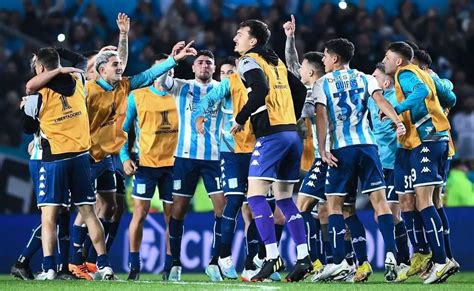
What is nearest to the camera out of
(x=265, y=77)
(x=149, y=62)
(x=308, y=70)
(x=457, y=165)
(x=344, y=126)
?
(x=265, y=77)

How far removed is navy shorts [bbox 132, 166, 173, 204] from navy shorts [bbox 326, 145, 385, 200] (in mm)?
2120

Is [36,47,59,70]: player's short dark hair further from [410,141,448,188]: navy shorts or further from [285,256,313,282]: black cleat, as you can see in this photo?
[410,141,448,188]: navy shorts

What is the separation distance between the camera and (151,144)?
12383mm

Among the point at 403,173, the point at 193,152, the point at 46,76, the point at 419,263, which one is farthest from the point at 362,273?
the point at 46,76

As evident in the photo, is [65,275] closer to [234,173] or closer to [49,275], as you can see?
[49,275]

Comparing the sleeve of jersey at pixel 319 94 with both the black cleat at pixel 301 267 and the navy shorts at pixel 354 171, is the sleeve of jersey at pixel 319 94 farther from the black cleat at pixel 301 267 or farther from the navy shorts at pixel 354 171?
the black cleat at pixel 301 267

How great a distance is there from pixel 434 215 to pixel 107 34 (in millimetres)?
10459

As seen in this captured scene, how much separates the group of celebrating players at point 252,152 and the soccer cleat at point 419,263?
2 cm

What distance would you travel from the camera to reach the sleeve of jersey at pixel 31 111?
1117cm

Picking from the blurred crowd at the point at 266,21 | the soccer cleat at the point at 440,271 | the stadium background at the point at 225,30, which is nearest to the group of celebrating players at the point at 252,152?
the soccer cleat at the point at 440,271

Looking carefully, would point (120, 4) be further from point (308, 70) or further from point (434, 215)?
point (434, 215)

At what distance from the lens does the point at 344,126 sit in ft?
36.8

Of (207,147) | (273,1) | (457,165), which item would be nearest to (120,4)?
(273,1)

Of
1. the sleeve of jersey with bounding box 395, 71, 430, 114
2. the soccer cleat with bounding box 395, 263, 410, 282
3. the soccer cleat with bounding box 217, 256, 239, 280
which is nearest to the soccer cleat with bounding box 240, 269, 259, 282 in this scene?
the soccer cleat with bounding box 217, 256, 239, 280
